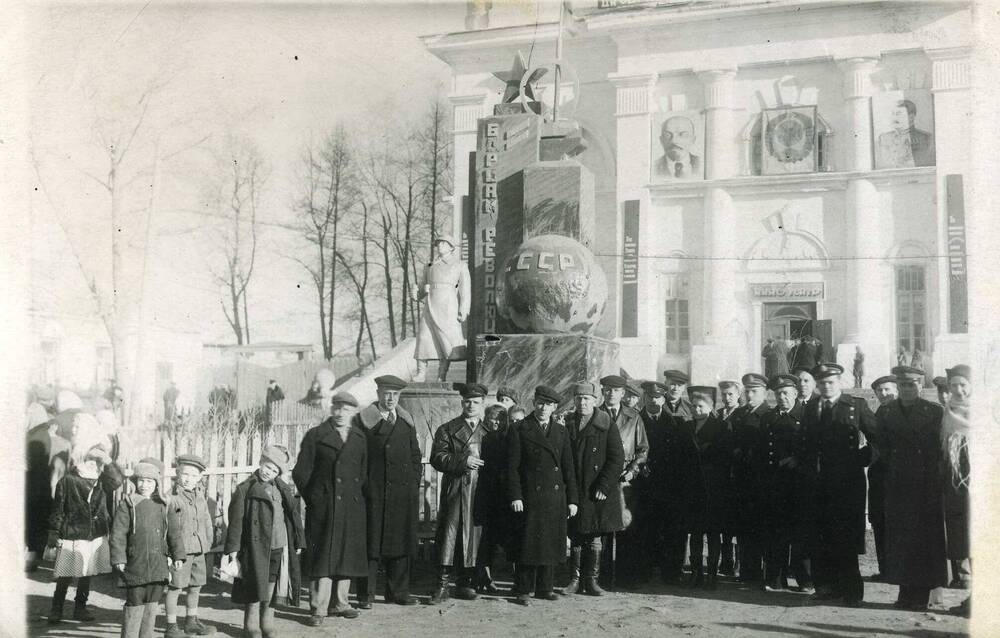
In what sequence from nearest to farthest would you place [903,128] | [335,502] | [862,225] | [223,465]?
1. [335,502]
2. [223,465]
3. [903,128]
4. [862,225]

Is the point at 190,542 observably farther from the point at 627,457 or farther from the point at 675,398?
the point at 675,398

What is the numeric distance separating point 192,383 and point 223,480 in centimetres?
2014

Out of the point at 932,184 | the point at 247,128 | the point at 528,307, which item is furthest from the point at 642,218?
the point at 528,307

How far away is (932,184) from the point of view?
27.2 meters

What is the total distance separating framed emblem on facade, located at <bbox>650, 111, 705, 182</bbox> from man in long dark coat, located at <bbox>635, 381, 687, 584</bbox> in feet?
71.9

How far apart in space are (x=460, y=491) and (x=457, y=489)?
31 mm

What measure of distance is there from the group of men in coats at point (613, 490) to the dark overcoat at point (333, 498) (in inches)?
0.4

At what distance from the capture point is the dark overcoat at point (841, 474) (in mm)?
7777

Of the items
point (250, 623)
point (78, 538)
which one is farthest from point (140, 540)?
point (78, 538)

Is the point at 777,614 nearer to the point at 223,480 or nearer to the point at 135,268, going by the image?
the point at 223,480

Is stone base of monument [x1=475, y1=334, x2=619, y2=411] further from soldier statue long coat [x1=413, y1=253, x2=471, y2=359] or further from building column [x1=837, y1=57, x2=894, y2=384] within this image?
building column [x1=837, y1=57, x2=894, y2=384]

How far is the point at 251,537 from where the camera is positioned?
6668 mm

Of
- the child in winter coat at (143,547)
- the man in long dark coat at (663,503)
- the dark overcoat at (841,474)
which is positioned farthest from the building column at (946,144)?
the child in winter coat at (143,547)

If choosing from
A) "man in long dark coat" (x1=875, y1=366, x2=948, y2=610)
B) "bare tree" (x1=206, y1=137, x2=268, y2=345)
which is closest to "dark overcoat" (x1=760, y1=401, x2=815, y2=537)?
"man in long dark coat" (x1=875, y1=366, x2=948, y2=610)
